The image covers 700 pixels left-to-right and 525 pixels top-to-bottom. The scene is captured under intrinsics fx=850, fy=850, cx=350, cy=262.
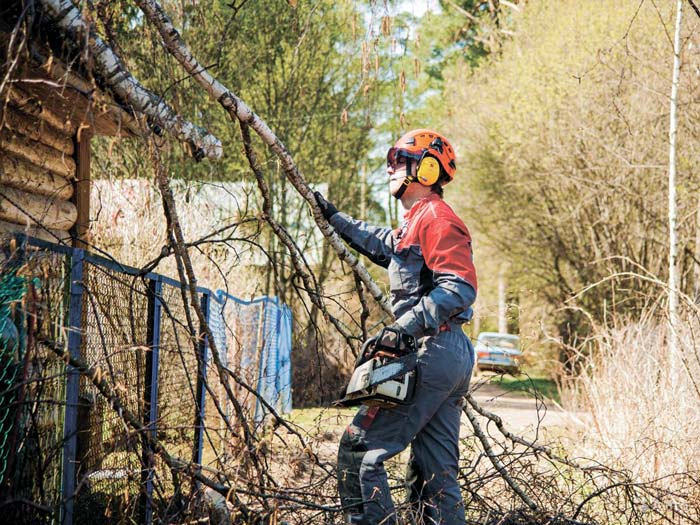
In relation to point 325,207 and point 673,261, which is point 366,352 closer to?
point 325,207

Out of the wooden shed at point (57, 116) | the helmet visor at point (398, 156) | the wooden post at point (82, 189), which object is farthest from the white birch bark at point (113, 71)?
the wooden post at point (82, 189)

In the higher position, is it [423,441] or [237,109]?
[237,109]

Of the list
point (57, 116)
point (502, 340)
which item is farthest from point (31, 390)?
point (502, 340)

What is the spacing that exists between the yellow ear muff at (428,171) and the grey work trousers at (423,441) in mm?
837

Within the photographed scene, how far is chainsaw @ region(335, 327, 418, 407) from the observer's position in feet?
13.0

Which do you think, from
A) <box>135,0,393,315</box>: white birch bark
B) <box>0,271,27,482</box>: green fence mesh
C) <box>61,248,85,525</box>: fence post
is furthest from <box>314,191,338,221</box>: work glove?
<box>0,271,27,482</box>: green fence mesh

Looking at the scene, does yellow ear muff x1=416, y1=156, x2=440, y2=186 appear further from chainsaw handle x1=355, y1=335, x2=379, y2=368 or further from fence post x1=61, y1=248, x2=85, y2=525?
fence post x1=61, y1=248, x2=85, y2=525

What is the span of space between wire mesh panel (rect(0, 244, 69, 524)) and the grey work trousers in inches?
52.8

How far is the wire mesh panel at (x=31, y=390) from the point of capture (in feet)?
9.98

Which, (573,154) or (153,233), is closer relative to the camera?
(153,233)

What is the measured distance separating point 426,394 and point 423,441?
0.30 m

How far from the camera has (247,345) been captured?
10852mm

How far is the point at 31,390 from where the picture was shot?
133 inches

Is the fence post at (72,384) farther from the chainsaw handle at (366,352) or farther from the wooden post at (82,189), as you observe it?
the wooden post at (82,189)
